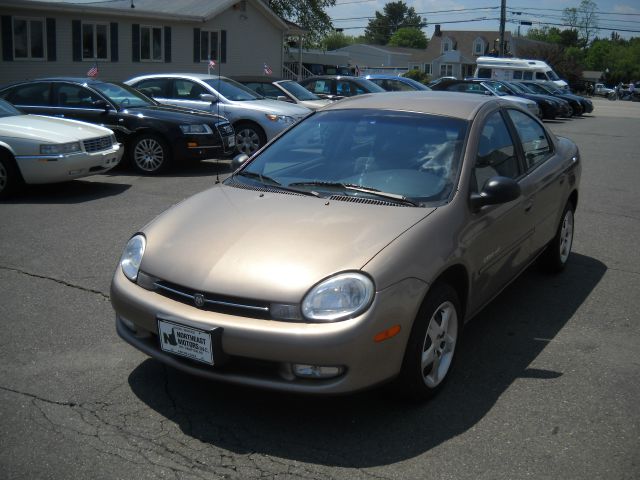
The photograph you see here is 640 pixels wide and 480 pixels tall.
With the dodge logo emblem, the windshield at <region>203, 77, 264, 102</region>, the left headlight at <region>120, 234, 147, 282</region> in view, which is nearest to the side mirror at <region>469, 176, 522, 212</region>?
the dodge logo emblem

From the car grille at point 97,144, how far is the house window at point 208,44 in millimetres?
21143

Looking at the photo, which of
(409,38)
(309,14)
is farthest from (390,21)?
(309,14)

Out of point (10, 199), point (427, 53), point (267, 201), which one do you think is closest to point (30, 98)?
point (10, 199)

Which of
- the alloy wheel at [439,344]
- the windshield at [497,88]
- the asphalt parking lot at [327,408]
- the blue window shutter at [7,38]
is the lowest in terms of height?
the asphalt parking lot at [327,408]

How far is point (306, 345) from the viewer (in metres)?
3.34

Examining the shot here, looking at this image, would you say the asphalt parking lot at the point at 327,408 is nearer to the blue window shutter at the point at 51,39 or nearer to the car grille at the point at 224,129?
the car grille at the point at 224,129

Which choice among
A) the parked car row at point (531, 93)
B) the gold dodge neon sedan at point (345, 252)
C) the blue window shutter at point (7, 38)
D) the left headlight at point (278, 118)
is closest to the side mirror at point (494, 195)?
the gold dodge neon sedan at point (345, 252)

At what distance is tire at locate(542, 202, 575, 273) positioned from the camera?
243 inches

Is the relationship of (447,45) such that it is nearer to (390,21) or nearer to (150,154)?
(390,21)

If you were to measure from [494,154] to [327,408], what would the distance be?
2065 millimetres

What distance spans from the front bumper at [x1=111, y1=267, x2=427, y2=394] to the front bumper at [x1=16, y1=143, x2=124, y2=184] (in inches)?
244

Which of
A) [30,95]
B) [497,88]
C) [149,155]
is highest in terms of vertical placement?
[497,88]

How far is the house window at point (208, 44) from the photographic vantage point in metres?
30.4

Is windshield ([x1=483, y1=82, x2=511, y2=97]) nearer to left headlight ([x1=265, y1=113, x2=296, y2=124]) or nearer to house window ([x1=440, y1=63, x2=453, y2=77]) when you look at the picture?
left headlight ([x1=265, y1=113, x2=296, y2=124])
